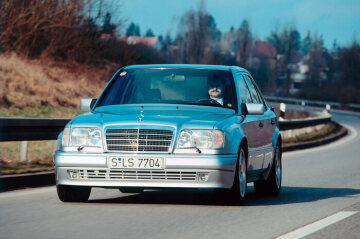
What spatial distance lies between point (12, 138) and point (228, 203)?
450 cm

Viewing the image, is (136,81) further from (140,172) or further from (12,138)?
(12,138)

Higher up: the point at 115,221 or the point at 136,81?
the point at 136,81

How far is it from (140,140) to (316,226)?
202 centimetres

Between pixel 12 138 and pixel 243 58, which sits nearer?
pixel 12 138

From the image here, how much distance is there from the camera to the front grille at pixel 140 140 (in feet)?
27.8

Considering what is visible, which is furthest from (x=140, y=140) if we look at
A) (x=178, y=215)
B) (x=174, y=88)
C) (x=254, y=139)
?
(x=254, y=139)

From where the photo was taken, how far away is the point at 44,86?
28.4 meters

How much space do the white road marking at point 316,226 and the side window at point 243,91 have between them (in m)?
2.06

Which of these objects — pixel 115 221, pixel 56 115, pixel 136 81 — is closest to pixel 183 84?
pixel 136 81

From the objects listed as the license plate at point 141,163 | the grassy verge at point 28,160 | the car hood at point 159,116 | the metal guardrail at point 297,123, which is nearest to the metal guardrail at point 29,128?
the grassy verge at point 28,160

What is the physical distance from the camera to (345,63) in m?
111

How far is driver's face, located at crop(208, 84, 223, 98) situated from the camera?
31.9 feet

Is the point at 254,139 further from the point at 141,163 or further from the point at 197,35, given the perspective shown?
the point at 197,35

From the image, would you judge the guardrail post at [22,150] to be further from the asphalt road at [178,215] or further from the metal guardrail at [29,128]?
the asphalt road at [178,215]
